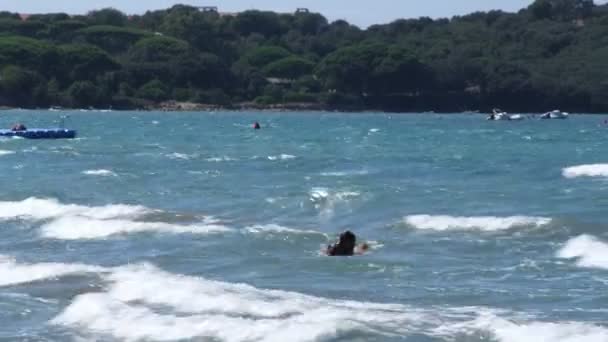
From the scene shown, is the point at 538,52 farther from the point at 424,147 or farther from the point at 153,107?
the point at 424,147

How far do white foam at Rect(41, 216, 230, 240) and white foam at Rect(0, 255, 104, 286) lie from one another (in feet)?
17.6

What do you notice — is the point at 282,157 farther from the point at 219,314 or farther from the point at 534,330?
the point at 534,330

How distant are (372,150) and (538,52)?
360 ft

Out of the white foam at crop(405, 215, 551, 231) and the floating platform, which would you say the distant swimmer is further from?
the floating platform

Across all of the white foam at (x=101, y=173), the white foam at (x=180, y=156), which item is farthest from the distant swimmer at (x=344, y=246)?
the white foam at (x=180, y=156)

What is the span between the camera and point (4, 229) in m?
33.3

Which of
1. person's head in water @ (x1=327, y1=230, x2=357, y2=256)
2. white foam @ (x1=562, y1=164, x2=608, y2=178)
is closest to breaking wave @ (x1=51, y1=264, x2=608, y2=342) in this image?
person's head in water @ (x1=327, y1=230, x2=357, y2=256)

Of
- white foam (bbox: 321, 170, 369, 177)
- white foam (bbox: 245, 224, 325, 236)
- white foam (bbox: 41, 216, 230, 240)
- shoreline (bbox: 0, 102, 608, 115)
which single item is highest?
white foam (bbox: 245, 224, 325, 236)

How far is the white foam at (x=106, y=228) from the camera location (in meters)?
32.1

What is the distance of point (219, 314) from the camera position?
2144cm

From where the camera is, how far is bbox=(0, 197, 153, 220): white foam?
118ft

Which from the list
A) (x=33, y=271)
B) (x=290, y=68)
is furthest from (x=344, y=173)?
(x=290, y=68)

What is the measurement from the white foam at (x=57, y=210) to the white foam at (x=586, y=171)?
1586 cm

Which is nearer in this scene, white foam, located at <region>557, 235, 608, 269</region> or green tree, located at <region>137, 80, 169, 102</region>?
white foam, located at <region>557, 235, 608, 269</region>
